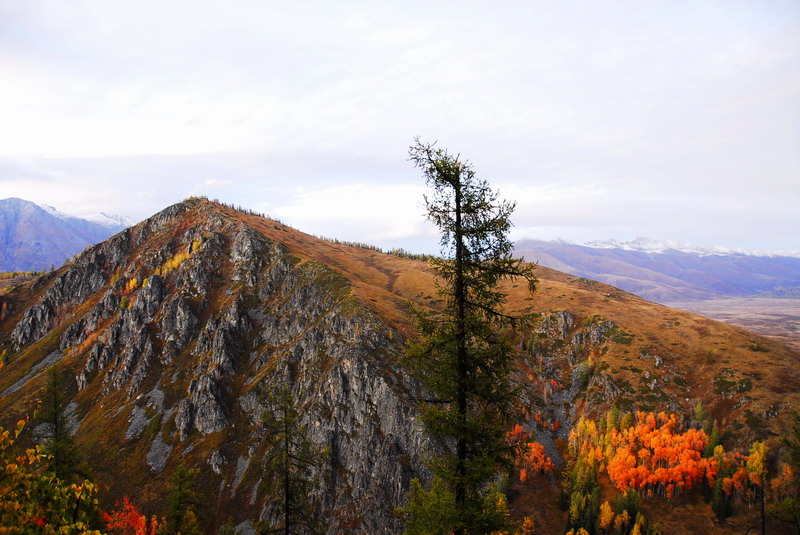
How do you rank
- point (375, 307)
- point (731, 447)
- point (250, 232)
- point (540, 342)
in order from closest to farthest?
point (731, 447)
point (375, 307)
point (540, 342)
point (250, 232)

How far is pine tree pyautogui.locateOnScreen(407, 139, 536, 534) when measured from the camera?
18.7 meters

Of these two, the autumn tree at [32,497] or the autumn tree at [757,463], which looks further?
the autumn tree at [757,463]

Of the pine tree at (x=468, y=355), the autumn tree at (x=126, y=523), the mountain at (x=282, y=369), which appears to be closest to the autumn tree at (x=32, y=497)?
the autumn tree at (x=126, y=523)

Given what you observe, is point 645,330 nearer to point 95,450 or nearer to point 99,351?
point 95,450

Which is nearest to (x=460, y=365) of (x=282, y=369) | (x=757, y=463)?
(x=282, y=369)

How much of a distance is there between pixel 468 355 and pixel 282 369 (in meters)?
115

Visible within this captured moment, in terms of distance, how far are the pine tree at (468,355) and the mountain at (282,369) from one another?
2679 inches

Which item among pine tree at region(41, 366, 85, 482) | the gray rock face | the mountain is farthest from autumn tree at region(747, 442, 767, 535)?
pine tree at region(41, 366, 85, 482)

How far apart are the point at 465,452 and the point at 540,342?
154m

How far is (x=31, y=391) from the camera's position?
132 m

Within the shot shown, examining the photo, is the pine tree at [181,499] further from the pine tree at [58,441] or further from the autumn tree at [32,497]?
the autumn tree at [32,497]

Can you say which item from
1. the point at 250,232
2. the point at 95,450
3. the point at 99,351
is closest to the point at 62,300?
the point at 99,351

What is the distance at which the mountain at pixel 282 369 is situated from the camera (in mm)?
100438

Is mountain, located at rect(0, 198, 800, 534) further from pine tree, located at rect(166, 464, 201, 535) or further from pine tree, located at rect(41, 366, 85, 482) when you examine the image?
pine tree, located at rect(166, 464, 201, 535)
